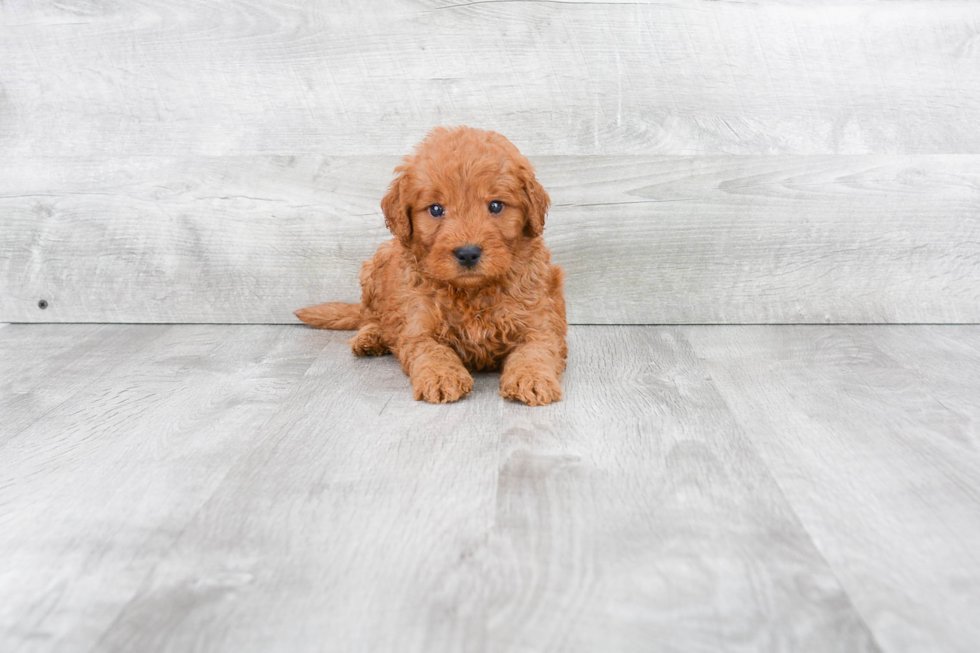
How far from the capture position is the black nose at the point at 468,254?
236 cm

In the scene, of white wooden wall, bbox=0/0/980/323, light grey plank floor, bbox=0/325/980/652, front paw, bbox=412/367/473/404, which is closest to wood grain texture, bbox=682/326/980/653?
light grey plank floor, bbox=0/325/980/652

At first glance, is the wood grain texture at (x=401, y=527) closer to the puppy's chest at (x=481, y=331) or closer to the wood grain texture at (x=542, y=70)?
the puppy's chest at (x=481, y=331)

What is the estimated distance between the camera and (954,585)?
1.51 meters

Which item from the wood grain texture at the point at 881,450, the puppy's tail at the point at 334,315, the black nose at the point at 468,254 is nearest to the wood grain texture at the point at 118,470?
the puppy's tail at the point at 334,315

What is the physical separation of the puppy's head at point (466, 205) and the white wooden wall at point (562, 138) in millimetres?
762

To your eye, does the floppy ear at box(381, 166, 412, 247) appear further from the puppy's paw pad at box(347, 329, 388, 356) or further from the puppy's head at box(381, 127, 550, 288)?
the puppy's paw pad at box(347, 329, 388, 356)

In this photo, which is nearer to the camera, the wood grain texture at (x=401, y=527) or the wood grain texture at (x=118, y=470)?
the wood grain texture at (x=401, y=527)

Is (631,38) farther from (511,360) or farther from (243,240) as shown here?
(243,240)

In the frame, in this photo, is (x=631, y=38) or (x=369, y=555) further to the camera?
(x=631, y=38)

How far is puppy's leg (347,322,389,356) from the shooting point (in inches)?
116

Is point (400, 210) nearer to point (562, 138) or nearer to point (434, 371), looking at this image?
point (434, 371)

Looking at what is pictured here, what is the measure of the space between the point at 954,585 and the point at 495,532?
2.81 ft

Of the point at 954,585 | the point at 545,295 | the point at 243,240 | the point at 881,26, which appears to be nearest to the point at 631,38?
the point at 881,26

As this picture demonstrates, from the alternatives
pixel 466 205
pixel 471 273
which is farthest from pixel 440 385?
pixel 466 205
